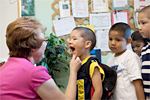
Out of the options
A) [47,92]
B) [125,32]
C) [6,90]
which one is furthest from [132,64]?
[6,90]

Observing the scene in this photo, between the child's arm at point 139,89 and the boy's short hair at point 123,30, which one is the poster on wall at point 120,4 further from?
the child's arm at point 139,89

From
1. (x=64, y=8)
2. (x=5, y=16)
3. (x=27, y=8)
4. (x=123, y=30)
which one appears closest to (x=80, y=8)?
(x=64, y=8)

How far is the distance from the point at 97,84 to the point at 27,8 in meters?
2.14

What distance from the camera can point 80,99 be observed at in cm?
105

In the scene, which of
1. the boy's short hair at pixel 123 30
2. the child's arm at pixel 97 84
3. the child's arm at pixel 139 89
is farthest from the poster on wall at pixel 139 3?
the child's arm at pixel 97 84

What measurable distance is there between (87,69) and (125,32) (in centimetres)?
Answer: 47

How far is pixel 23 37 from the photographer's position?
0.71 meters

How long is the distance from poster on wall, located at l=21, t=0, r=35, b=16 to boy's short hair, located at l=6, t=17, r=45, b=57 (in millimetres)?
2022

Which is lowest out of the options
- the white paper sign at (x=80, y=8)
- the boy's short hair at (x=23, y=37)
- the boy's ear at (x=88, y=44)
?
the boy's ear at (x=88, y=44)

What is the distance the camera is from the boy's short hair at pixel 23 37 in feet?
2.35

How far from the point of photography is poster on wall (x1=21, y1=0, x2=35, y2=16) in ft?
8.70

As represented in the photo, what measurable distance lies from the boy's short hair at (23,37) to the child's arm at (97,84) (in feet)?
1.47

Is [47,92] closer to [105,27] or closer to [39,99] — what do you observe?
A: [39,99]

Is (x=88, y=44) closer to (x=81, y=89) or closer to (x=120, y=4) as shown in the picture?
(x=81, y=89)
